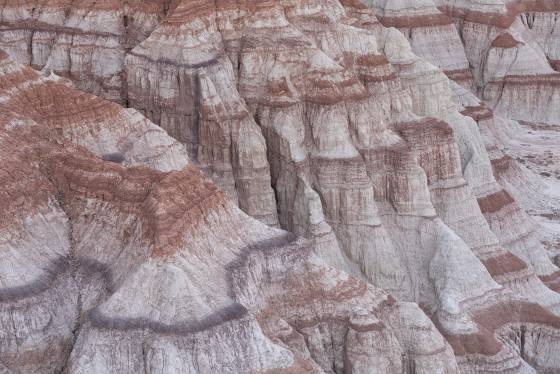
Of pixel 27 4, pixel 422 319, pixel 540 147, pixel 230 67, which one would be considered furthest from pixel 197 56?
pixel 540 147

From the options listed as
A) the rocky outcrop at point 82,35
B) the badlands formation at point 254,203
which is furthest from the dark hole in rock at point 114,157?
the rocky outcrop at point 82,35

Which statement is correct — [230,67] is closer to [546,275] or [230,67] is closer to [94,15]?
[94,15]

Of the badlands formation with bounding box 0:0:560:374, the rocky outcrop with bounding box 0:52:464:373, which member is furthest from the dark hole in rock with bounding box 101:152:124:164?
the rocky outcrop with bounding box 0:52:464:373

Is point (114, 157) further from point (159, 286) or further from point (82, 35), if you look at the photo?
point (82, 35)

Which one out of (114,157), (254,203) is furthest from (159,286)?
(254,203)

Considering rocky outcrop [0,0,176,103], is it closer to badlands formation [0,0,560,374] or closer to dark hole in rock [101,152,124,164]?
badlands formation [0,0,560,374]

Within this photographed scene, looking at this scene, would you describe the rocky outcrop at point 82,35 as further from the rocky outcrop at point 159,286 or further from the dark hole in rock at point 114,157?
the rocky outcrop at point 159,286

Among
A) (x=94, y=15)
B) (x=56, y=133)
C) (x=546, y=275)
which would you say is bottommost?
(x=546, y=275)
